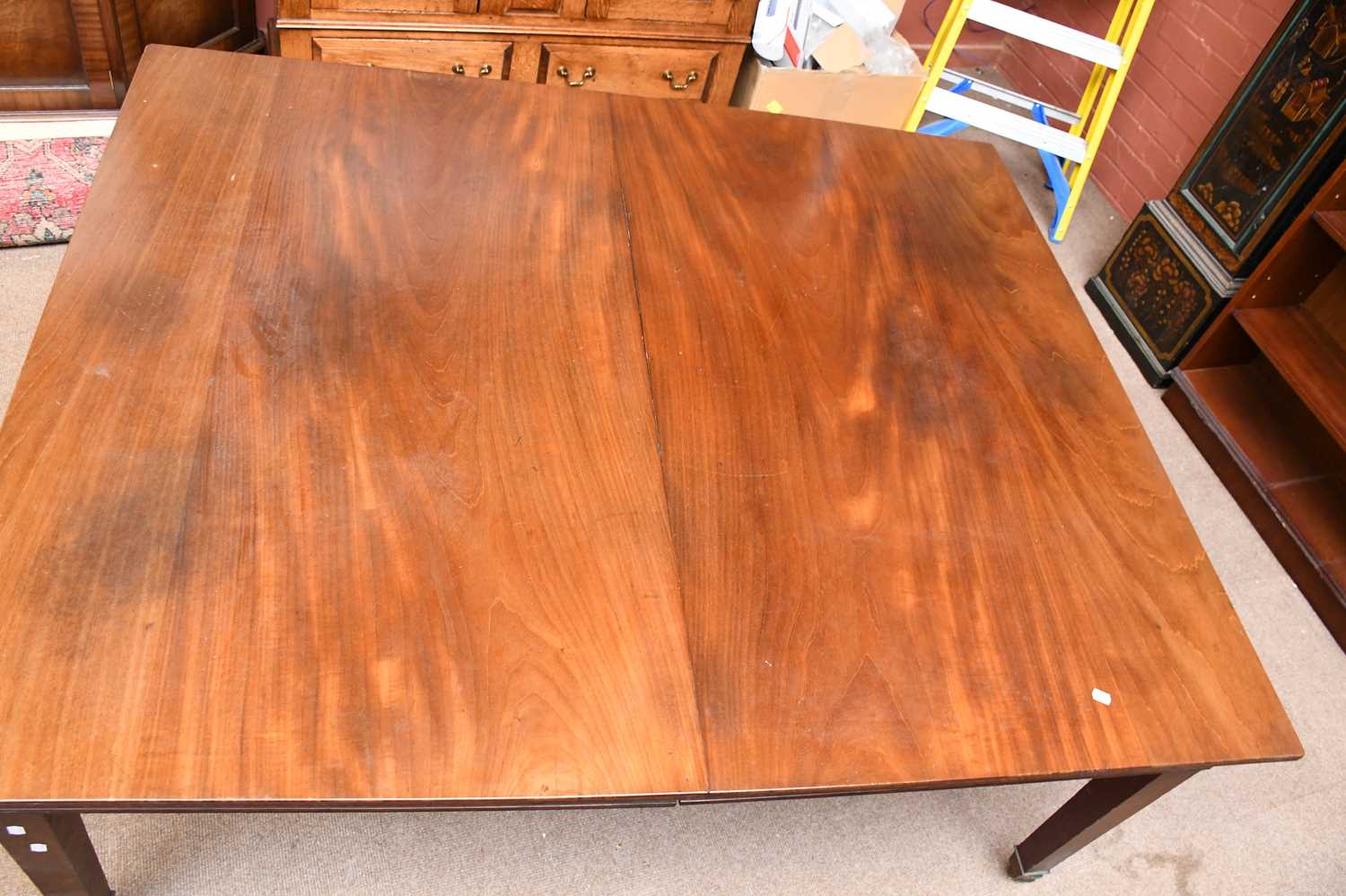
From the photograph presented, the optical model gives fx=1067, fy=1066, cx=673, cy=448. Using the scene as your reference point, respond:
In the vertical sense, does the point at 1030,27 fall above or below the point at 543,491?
above

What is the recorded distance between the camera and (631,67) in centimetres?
270

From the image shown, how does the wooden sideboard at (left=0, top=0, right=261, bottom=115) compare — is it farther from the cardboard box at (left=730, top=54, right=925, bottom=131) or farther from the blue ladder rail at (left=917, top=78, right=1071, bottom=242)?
the blue ladder rail at (left=917, top=78, right=1071, bottom=242)

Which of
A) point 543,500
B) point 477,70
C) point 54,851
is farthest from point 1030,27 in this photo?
point 54,851

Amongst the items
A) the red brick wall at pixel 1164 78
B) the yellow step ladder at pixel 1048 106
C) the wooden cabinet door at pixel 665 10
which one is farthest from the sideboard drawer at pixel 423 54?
the red brick wall at pixel 1164 78

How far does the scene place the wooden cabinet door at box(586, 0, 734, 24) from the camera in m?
2.57

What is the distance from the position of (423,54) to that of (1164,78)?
2026mm

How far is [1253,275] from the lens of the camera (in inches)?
93.1

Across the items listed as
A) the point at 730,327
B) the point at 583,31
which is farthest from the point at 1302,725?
the point at 583,31

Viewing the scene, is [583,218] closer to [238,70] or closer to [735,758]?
[238,70]

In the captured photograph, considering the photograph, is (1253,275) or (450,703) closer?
(450,703)

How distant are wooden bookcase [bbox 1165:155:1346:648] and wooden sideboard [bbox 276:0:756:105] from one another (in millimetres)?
1364

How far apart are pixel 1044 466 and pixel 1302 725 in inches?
38.7

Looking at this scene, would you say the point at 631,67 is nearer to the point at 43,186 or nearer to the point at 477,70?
the point at 477,70

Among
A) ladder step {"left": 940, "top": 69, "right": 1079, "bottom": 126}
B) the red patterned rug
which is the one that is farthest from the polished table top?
ladder step {"left": 940, "top": 69, "right": 1079, "bottom": 126}
